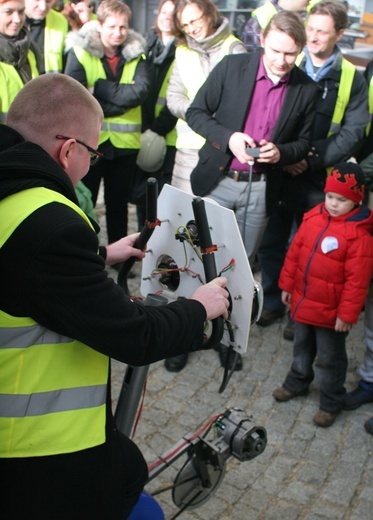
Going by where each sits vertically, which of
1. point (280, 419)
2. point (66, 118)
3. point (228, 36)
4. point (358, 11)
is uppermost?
point (66, 118)

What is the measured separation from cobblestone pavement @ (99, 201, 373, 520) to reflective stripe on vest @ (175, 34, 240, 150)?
148 centimetres

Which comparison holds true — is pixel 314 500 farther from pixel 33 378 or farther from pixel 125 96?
pixel 125 96

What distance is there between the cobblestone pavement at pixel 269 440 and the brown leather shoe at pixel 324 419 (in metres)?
0.03

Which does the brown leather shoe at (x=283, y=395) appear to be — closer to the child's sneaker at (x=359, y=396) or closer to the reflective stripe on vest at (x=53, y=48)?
the child's sneaker at (x=359, y=396)

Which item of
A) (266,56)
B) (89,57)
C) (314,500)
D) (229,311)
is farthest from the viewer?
(89,57)

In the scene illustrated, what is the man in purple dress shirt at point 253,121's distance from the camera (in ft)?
13.1

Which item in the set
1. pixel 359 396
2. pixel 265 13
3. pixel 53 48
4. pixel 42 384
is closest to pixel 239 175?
pixel 359 396

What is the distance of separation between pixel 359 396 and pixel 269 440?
0.70 m

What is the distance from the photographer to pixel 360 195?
146 inches

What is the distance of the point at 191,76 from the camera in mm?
4602

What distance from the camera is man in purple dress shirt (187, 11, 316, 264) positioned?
400 centimetres

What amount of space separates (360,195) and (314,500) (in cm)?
165

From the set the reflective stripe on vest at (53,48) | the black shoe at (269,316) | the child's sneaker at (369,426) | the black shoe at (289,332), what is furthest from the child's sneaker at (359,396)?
the reflective stripe on vest at (53,48)

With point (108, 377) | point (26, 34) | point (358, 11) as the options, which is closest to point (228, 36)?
point (26, 34)
